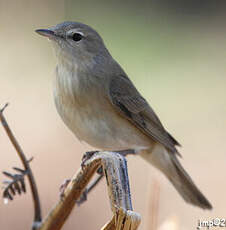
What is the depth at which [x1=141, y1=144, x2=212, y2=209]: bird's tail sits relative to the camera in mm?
2877

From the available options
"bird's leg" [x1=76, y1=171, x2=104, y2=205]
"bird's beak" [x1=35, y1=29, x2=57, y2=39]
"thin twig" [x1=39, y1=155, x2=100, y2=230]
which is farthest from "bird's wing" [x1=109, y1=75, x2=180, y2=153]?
"thin twig" [x1=39, y1=155, x2=100, y2=230]

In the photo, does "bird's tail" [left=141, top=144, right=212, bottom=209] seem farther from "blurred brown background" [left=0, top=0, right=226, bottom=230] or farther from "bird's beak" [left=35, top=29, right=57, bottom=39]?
"bird's beak" [left=35, top=29, right=57, bottom=39]

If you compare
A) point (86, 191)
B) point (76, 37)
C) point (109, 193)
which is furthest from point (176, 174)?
point (109, 193)

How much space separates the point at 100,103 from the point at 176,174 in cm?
78

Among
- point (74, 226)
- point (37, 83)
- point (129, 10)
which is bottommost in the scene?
point (74, 226)

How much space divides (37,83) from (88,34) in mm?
1624

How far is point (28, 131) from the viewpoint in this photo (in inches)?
151

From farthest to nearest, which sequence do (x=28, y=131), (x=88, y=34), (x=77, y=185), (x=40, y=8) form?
(x=40, y=8) → (x=28, y=131) → (x=88, y=34) → (x=77, y=185)

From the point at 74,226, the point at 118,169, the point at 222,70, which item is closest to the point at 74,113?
the point at 74,226

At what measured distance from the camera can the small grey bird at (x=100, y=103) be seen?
2.43 metres

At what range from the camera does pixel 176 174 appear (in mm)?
3025

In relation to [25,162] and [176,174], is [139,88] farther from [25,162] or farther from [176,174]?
[25,162]

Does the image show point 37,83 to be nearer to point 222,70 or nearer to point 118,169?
point 222,70

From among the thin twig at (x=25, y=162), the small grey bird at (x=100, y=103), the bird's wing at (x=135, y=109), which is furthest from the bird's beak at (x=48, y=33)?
the thin twig at (x=25, y=162)
